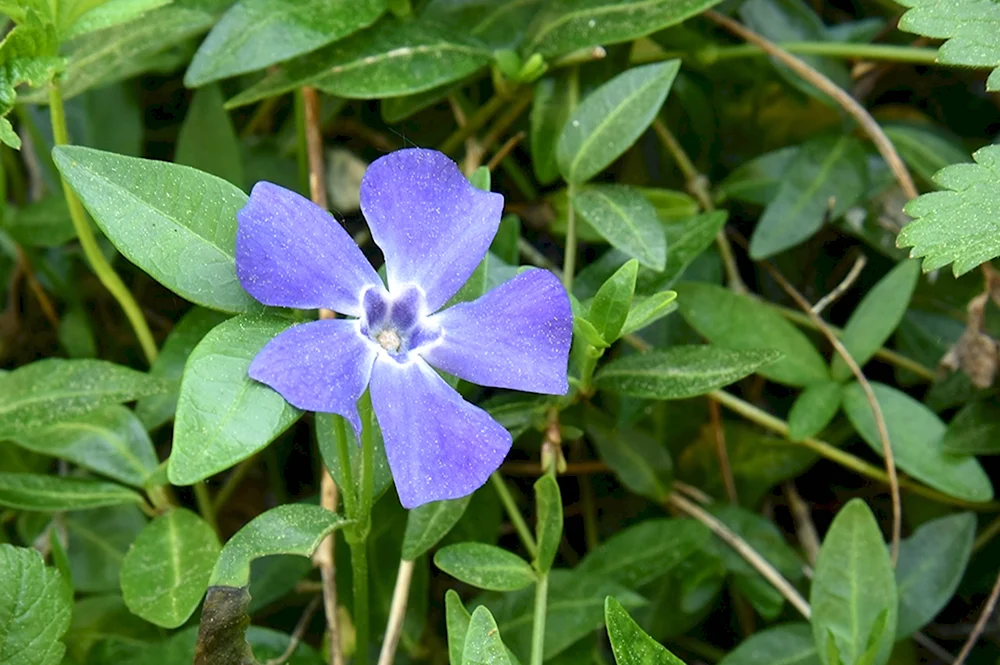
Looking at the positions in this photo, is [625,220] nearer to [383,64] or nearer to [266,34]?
[383,64]

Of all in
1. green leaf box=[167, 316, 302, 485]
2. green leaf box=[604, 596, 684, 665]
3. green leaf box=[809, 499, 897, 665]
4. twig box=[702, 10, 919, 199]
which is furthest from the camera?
twig box=[702, 10, 919, 199]

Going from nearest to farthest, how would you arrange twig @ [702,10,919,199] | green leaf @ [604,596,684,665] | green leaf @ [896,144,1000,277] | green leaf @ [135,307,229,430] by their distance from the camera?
green leaf @ [604,596,684,665] < green leaf @ [896,144,1000,277] < green leaf @ [135,307,229,430] < twig @ [702,10,919,199]

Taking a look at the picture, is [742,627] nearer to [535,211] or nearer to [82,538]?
[535,211]

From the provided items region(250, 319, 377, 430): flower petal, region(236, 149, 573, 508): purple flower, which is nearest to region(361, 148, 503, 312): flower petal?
region(236, 149, 573, 508): purple flower

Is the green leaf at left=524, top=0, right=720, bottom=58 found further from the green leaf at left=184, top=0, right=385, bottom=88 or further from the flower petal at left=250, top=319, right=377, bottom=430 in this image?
the flower petal at left=250, top=319, right=377, bottom=430

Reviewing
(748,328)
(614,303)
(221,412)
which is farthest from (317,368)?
(748,328)

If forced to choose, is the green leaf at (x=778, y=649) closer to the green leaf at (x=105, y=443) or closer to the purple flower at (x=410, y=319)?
the purple flower at (x=410, y=319)

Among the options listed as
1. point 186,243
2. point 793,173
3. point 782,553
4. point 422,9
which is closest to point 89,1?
point 186,243
